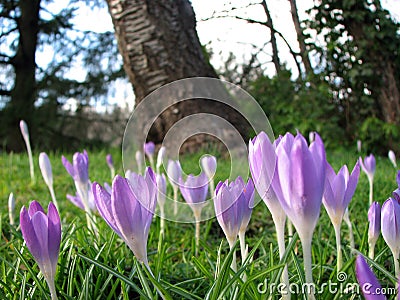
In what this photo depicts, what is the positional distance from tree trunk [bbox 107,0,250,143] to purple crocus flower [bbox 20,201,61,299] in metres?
2.88

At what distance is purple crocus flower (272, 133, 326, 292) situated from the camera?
1.64ft

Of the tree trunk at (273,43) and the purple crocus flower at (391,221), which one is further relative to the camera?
the tree trunk at (273,43)

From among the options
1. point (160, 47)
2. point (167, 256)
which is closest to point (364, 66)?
point (160, 47)

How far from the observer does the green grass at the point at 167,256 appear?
72cm

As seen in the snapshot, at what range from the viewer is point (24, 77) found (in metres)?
7.11

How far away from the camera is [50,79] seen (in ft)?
24.0

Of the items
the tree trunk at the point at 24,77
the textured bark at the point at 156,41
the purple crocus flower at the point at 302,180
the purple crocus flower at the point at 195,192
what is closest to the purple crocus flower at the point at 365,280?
the purple crocus flower at the point at 302,180

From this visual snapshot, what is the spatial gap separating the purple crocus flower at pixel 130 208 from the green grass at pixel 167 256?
5 centimetres

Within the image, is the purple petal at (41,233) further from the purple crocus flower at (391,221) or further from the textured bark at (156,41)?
the textured bark at (156,41)

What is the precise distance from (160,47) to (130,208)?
10.2ft

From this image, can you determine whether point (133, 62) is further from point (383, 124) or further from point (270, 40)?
point (383, 124)

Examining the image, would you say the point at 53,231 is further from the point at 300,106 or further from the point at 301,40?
the point at 301,40

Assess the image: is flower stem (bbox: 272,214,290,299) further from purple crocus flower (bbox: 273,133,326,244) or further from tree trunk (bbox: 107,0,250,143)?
tree trunk (bbox: 107,0,250,143)

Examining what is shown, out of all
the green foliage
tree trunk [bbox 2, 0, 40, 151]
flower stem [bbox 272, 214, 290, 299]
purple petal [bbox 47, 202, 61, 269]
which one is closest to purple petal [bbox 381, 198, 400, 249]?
flower stem [bbox 272, 214, 290, 299]
